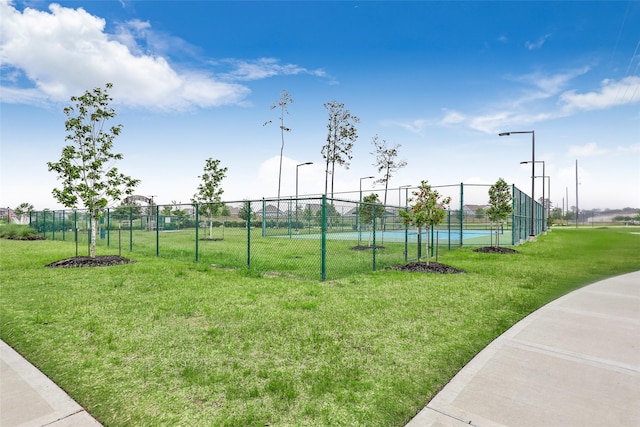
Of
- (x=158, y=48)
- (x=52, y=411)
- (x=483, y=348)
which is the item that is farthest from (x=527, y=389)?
(x=158, y=48)

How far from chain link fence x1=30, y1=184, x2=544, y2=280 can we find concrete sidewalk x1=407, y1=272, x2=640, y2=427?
4.89m

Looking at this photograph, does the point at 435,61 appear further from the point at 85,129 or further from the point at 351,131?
the point at 85,129

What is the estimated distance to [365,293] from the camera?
7.15 meters

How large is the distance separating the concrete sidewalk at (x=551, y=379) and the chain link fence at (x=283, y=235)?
4885mm

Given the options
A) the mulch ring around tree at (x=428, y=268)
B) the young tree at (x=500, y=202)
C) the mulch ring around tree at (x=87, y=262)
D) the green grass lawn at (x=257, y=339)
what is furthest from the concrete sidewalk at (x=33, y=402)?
the young tree at (x=500, y=202)

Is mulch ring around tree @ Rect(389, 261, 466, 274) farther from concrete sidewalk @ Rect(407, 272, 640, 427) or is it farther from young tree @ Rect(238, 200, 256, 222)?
young tree @ Rect(238, 200, 256, 222)

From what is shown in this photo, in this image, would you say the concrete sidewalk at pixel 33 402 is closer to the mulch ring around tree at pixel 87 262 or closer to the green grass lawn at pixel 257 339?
the green grass lawn at pixel 257 339

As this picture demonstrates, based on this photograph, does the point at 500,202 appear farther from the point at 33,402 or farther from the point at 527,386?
the point at 33,402

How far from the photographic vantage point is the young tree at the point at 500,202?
16.8 m

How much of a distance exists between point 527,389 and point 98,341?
498 centimetres

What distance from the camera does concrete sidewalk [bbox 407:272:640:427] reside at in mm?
2684

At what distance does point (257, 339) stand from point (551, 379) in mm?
3328

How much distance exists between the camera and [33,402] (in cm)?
289

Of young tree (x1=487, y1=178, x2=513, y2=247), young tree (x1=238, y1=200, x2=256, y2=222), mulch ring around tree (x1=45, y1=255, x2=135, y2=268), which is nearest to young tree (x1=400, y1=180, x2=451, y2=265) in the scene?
young tree (x1=238, y1=200, x2=256, y2=222)
